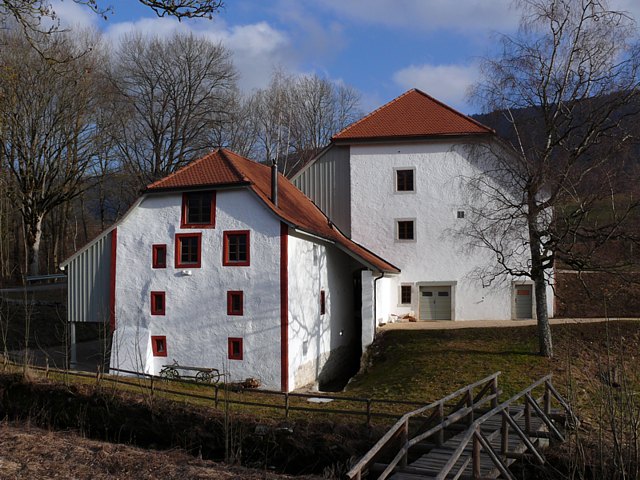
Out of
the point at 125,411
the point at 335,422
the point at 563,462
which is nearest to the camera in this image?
the point at 563,462

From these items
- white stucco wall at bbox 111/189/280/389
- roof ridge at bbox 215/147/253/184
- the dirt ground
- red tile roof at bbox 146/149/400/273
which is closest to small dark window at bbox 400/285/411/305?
red tile roof at bbox 146/149/400/273

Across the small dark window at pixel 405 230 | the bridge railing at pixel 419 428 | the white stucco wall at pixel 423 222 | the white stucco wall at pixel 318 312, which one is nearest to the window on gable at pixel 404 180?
the white stucco wall at pixel 423 222

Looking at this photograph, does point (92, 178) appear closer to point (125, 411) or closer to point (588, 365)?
point (125, 411)

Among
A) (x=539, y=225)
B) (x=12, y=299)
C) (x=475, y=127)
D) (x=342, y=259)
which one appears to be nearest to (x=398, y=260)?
(x=342, y=259)

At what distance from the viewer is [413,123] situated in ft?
86.3

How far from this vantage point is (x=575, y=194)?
16.7 metres

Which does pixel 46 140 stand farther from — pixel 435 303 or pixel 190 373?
pixel 435 303

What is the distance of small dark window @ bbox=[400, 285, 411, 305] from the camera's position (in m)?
25.7

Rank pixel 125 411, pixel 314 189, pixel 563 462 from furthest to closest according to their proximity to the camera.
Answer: pixel 314 189
pixel 125 411
pixel 563 462

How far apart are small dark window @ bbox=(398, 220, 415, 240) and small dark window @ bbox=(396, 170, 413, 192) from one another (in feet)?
4.56

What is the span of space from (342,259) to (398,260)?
3460 mm

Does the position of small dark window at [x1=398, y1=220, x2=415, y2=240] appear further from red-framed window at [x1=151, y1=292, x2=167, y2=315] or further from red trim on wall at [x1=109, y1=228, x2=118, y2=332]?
red trim on wall at [x1=109, y1=228, x2=118, y2=332]

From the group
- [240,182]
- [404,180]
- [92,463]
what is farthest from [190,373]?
[404,180]

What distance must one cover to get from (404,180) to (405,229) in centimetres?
212
